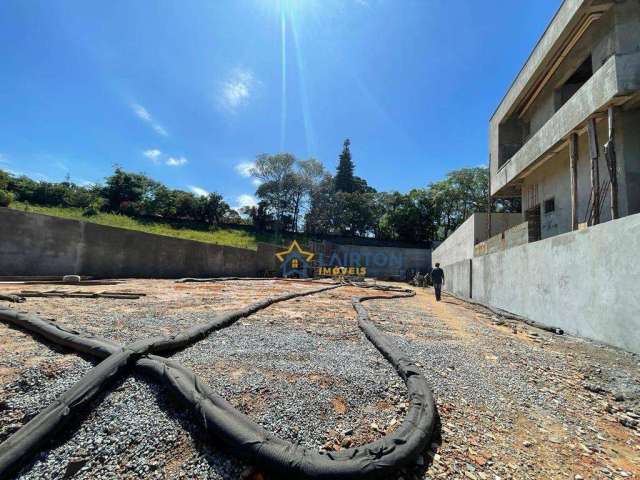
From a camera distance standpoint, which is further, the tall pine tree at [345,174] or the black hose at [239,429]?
the tall pine tree at [345,174]

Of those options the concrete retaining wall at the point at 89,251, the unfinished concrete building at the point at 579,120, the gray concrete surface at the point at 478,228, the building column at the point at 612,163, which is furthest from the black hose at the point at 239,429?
the gray concrete surface at the point at 478,228

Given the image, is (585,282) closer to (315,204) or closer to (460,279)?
(460,279)

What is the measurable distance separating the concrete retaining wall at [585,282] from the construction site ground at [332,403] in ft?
1.83

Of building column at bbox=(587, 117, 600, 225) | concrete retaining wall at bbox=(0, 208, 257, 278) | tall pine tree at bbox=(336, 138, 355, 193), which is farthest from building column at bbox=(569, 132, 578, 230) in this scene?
tall pine tree at bbox=(336, 138, 355, 193)

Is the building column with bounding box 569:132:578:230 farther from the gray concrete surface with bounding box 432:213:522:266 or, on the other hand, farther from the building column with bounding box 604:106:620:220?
the gray concrete surface with bounding box 432:213:522:266

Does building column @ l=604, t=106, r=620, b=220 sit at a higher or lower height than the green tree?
lower

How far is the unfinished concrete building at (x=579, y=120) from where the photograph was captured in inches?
207

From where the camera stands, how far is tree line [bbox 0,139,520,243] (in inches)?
950

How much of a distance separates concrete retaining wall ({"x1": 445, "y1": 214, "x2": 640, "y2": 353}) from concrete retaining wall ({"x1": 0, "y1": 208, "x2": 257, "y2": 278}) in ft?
37.9

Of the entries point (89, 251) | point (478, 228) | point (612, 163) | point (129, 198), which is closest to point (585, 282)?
point (612, 163)

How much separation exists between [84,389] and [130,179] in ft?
97.9

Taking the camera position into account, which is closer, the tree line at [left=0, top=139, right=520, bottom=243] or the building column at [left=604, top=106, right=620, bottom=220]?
→ the building column at [left=604, top=106, right=620, bottom=220]

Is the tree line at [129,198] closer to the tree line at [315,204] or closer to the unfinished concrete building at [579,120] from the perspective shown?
the tree line at [315,204]

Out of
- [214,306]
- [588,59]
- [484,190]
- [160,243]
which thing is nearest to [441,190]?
[484,190]
